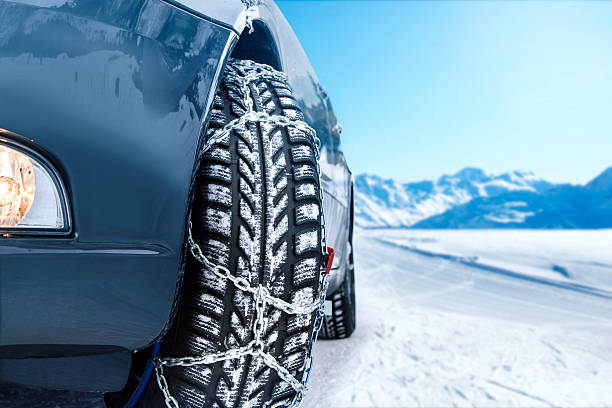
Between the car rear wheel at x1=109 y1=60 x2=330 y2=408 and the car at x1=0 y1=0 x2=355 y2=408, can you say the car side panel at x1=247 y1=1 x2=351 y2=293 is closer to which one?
the car at x1=0 y1=0 x2=355 y2=408

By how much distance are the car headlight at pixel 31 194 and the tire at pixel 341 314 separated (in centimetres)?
160

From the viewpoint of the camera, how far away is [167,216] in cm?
66

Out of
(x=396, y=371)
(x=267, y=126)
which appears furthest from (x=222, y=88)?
(x=396, y=371)

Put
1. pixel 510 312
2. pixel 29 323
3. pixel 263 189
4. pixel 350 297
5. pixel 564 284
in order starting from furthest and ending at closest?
pixel 564 284 → pixel 510 312 → pixel 350 297 → pixel 263 189 → pixel 29 323

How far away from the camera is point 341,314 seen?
2.12m

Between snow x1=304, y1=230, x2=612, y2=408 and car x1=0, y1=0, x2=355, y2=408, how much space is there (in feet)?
2.34

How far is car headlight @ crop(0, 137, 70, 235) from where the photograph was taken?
1.95ft

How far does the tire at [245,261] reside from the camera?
2.49 feet

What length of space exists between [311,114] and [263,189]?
2.26 feet

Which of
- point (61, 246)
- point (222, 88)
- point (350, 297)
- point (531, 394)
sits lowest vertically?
point (531, 394)

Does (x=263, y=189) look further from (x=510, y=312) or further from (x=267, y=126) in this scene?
(x=510, y=312)

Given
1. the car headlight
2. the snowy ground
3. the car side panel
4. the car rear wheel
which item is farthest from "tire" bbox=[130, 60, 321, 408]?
the snowy ground

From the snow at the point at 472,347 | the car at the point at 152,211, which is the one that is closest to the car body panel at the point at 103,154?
the car at the point at 152,211

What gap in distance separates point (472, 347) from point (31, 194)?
219 centimetres
